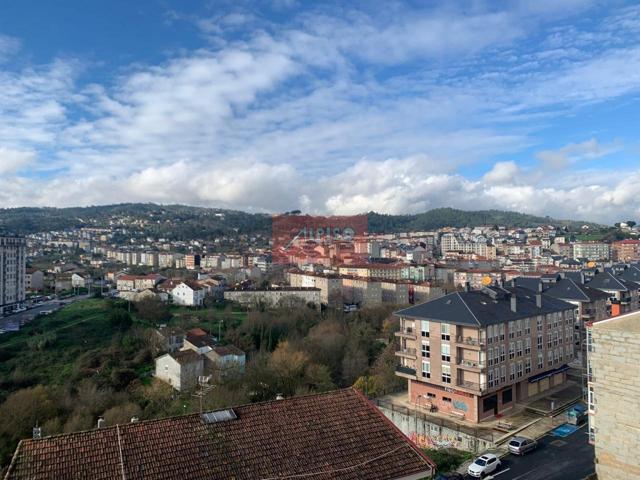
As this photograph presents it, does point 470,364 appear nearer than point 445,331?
Yes

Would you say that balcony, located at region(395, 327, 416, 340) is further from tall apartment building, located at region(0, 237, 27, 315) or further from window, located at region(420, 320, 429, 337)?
tall apartment building, located at region(0, 237, 27, 315)

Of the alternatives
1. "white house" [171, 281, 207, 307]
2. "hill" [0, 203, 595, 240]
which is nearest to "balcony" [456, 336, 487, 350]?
"white house" [171, 281, 207, 307]

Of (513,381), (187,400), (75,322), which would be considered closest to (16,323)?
(75,322)

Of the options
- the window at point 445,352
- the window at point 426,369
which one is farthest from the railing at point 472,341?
the window at point 426,369

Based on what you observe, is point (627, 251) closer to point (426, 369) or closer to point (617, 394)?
point (426, 369)

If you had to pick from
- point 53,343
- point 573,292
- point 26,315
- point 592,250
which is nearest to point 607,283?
point 573,292

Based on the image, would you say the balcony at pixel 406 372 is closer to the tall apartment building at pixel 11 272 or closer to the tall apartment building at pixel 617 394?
the tall apartment building at pixel 617 394
